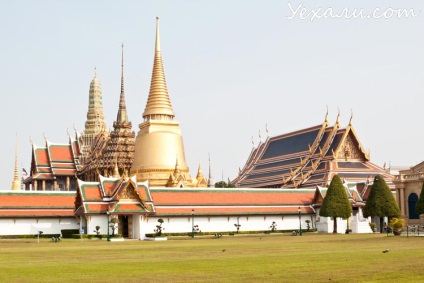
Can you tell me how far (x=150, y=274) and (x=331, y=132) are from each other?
231ft

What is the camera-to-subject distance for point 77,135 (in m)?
111

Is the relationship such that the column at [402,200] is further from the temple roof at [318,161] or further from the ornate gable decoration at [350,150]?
the ornate gable decoration at [350,150]

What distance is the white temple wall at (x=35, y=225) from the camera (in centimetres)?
5881

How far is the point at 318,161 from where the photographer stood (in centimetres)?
8562

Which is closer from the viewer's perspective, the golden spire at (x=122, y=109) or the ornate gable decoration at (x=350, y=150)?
the ornate gable decoration at (x=350, y=150)

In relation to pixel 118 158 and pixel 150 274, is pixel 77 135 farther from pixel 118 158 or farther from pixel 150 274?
pixel 150 274

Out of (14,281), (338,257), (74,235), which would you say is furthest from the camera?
(74,235)

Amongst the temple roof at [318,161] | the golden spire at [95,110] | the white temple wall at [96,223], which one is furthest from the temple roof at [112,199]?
the golden spire at [95,110]

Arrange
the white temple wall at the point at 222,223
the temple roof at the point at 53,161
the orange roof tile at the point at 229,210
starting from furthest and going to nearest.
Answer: the temple roof at the point at 53,161 → the orange roof tile at the point at 229,210 → the white temple wall at the point at 222,223

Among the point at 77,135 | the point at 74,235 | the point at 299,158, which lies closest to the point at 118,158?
the point at 77,135

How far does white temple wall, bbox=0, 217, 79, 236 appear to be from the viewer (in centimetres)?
5881

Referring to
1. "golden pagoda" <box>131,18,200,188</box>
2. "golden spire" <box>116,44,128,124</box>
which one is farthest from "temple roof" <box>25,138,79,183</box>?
"golden pagoda" <box>131,18,200,188</box>

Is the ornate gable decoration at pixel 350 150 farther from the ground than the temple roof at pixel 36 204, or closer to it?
farther from the ground

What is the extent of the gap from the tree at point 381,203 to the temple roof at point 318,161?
65.8ft
